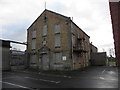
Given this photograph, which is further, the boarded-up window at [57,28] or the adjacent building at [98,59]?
the adjacent building at [98,59]

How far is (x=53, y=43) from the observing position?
24.0 meters

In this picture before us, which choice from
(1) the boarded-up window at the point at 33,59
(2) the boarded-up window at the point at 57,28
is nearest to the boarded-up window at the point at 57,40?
(2) the boarded-up window at the point at 57,28

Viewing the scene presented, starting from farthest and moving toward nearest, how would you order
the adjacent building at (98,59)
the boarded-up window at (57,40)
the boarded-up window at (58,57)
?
the adjacent building at (98,59), the boarded-up window at (57,40), the boarded-up window at (58,57)

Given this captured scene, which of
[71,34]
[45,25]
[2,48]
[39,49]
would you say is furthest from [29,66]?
[71,34]

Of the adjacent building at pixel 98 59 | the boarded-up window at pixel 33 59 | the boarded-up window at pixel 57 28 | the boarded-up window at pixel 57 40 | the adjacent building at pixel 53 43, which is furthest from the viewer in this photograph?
the adjacent building at pixel 98 59

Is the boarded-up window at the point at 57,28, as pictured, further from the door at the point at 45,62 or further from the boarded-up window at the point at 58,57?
the door at the point at 45,62

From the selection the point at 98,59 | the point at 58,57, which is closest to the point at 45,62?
the point at 58,57

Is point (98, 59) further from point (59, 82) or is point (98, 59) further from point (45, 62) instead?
point (59, 82)

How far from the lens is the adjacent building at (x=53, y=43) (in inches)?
890

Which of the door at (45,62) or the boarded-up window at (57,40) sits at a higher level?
the boarded-up window at (57,40)

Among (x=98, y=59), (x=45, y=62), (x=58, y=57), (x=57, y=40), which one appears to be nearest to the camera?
(x=58, y=57)

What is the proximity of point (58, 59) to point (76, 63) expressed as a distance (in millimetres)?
3392

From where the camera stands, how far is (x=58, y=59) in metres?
23.0

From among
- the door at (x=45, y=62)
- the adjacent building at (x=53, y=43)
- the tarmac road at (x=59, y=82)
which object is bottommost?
the tarmac road at (x=59, y=82)
